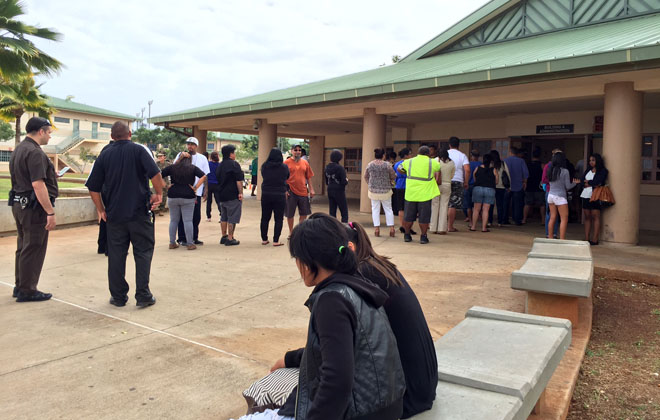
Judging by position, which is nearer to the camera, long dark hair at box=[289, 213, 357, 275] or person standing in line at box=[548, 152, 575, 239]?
long dark hair at box=[289, 213, 357, 275]

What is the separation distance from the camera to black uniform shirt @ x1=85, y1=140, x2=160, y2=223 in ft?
15.2

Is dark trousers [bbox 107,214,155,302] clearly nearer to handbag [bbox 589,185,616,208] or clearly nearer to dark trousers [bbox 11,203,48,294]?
dark trousers [bbox 11,203,48,294]

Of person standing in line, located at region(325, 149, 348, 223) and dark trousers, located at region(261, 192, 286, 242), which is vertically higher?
person standing in line, located at region(325, 149, 348, 223)

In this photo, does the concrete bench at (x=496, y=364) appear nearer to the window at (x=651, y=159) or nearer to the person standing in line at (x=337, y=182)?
the person standing in line at (x=337, y=182)

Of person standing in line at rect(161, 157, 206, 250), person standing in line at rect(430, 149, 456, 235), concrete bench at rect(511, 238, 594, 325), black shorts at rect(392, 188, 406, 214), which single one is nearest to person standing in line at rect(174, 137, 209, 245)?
person standing in line at rect(161, 157, 206, 250)

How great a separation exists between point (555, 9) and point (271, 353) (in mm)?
12324

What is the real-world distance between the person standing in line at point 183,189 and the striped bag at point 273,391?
5553 millimetres

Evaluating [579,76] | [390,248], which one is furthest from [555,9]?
[390,248]

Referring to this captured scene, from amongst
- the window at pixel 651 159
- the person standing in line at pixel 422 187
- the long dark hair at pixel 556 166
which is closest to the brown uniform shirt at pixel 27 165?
the person standing in line at pixel 422 187

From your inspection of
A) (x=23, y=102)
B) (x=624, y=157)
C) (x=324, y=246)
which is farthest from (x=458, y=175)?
(x=23, y=102)

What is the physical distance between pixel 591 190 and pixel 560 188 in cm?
77

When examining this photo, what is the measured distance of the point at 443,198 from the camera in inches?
369

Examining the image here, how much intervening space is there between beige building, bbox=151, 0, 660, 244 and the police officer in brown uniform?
23.0 feet

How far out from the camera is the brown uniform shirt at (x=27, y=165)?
4.67 meters
